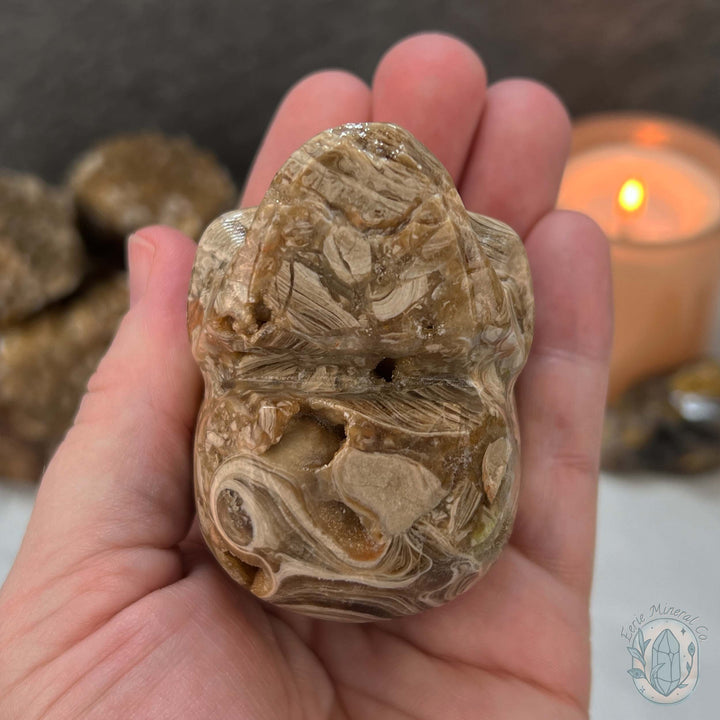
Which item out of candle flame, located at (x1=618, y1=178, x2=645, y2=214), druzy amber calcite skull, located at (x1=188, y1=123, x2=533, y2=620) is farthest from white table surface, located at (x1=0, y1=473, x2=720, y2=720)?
candle flame, located at (x1=618, y1=178, x2=645, y2=214)

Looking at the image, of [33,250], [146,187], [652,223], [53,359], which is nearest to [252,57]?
[146,187]

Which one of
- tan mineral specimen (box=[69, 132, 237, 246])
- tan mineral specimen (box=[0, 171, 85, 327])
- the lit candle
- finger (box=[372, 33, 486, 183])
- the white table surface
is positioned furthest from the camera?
tan mineral specimen (box=[69, 132, 237, 246])

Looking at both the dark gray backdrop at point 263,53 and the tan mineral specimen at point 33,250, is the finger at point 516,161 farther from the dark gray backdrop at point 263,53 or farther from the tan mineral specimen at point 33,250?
the tan mineral specimen at point 33,250

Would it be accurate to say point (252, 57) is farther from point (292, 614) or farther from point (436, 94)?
point (292, 614)

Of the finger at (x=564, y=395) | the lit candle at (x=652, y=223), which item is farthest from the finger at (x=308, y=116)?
A: the lit candle at (x=652, y=223)

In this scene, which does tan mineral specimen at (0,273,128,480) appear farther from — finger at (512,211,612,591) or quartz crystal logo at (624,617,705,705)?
quartz crystal logo at (624,617,705,705)

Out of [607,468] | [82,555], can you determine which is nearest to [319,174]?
[82,555]

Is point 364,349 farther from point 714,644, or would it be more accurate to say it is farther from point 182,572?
point 714,644
